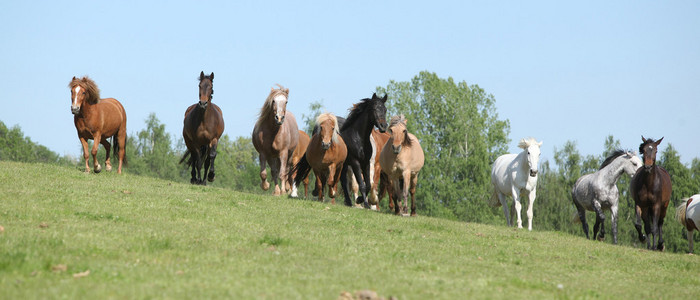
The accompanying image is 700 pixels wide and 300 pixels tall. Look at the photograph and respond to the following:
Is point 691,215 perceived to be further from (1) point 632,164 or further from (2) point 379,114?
(2) point 379,114

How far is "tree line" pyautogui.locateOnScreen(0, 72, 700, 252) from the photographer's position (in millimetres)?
61156

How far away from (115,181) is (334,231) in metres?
8.79

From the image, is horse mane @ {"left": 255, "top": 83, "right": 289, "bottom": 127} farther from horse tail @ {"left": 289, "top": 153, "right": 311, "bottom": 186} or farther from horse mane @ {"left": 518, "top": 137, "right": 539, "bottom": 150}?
horse mane @ {"left": 518, "top": 137, "right": 539, "bottom": 150}

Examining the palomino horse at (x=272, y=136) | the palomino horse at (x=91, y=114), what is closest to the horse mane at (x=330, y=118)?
the palomino horse at (x=272, y=136)

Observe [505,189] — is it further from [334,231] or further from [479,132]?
[479,132]

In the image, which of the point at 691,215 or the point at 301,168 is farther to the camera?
the point at 301,168

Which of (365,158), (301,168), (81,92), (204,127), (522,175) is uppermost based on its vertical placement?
(81,92)

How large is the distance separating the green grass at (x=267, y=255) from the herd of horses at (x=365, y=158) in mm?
2571

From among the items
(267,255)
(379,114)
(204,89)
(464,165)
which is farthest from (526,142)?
(464,165)

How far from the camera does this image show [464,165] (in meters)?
65.0

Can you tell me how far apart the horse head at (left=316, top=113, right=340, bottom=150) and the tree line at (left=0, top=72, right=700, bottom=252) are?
3939 cm

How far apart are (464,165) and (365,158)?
4588 cm

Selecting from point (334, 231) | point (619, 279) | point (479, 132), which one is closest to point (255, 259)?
point (334, 231)

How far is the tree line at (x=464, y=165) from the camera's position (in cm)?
6116
